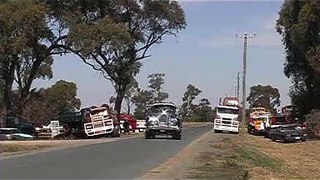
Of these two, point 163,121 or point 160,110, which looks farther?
point 160,110

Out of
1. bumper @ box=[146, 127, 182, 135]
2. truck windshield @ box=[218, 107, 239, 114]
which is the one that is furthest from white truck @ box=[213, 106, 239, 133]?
bumper @ box=[146, 127, 182, 135]

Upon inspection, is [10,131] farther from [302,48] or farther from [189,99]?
[189,99]

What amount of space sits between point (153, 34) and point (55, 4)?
11723 millimetres

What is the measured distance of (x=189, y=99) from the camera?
147125 millimetres

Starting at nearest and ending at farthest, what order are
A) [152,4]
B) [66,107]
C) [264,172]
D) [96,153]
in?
[264,172]
[96,153]
[152,4]
[66,107]

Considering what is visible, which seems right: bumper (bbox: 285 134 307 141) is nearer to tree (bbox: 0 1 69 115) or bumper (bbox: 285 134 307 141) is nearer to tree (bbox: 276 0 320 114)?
tree (bbox: 276 0 320 114)

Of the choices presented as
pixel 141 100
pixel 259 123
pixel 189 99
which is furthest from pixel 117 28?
pixel 189 99

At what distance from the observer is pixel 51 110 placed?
252 feet

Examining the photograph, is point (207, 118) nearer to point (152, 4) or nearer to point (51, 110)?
point (51, 110)

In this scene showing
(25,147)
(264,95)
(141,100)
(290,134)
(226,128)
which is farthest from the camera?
(264,95)

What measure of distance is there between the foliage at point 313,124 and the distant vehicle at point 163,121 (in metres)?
16.2

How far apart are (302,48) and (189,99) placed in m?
96.0

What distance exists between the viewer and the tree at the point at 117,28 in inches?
2023

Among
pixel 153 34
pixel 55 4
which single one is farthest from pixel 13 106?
pixel 153 34
